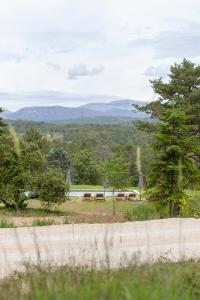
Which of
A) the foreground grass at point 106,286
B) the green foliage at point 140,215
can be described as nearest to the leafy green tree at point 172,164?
the green foliage at point 140,215

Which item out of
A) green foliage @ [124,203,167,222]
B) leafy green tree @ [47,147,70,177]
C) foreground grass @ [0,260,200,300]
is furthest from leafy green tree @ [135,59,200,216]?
leafy green tree @ [47,147,70,177]

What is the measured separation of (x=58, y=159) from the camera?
73.1m

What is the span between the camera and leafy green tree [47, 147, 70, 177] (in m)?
72.3

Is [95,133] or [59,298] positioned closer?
[59,298]

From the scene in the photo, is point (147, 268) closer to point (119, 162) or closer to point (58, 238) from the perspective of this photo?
point (58, 238)

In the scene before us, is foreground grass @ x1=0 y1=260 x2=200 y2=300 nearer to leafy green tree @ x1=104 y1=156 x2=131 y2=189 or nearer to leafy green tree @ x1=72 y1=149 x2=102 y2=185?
leafy green tree @ x1=104 y1=156 x2=131 y2=189

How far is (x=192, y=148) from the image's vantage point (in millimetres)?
23344

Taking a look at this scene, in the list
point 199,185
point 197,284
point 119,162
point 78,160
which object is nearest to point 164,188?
point 199,185

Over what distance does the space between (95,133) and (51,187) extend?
5214 inches

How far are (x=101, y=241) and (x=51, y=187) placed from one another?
21.3m

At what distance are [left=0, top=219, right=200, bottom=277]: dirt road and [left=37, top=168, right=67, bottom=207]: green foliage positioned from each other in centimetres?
1830

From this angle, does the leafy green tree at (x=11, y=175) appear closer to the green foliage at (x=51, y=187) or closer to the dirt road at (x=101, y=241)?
the green foliage at (x=51, y=187)

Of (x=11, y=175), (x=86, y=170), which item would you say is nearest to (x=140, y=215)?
Result: (x=11, y=175)

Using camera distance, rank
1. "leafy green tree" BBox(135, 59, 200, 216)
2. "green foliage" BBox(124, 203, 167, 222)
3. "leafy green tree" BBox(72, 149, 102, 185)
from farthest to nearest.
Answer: "leafy green tree" BBox(72, 149, 102, 185) < "leafy green tree" BBox(135, 59, 200, 216) < "green foliage" BBox(124, 203, 167, 222)
